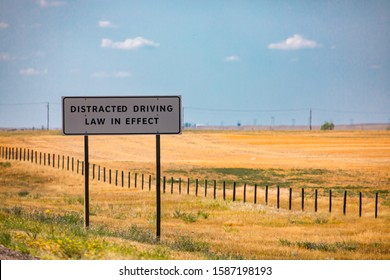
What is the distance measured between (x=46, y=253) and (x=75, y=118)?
4.30 m

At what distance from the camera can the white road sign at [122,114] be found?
Result: 1766 cm

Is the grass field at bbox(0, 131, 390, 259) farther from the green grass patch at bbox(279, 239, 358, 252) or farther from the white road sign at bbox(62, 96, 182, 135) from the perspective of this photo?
the white road sign at bbox(62, 96, 182, 135)

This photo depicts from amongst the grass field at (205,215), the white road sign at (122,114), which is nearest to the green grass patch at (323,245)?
the grass field at (205,215)

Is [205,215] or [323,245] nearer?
[323,245]

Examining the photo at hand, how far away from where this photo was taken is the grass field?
16734 mm

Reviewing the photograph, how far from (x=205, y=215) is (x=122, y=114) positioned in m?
16.0

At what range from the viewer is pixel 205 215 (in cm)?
3306

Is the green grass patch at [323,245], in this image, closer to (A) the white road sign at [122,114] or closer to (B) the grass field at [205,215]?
(B) the grass field at [205,215]

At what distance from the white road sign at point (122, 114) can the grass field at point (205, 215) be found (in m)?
2.72

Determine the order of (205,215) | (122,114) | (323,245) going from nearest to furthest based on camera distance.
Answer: (122,114)
(323,245)
(205,215)

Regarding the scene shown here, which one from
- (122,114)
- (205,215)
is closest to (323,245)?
(122,114)

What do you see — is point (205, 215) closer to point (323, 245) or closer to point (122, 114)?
point (323, 245)

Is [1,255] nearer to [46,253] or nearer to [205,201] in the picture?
[46,253]
